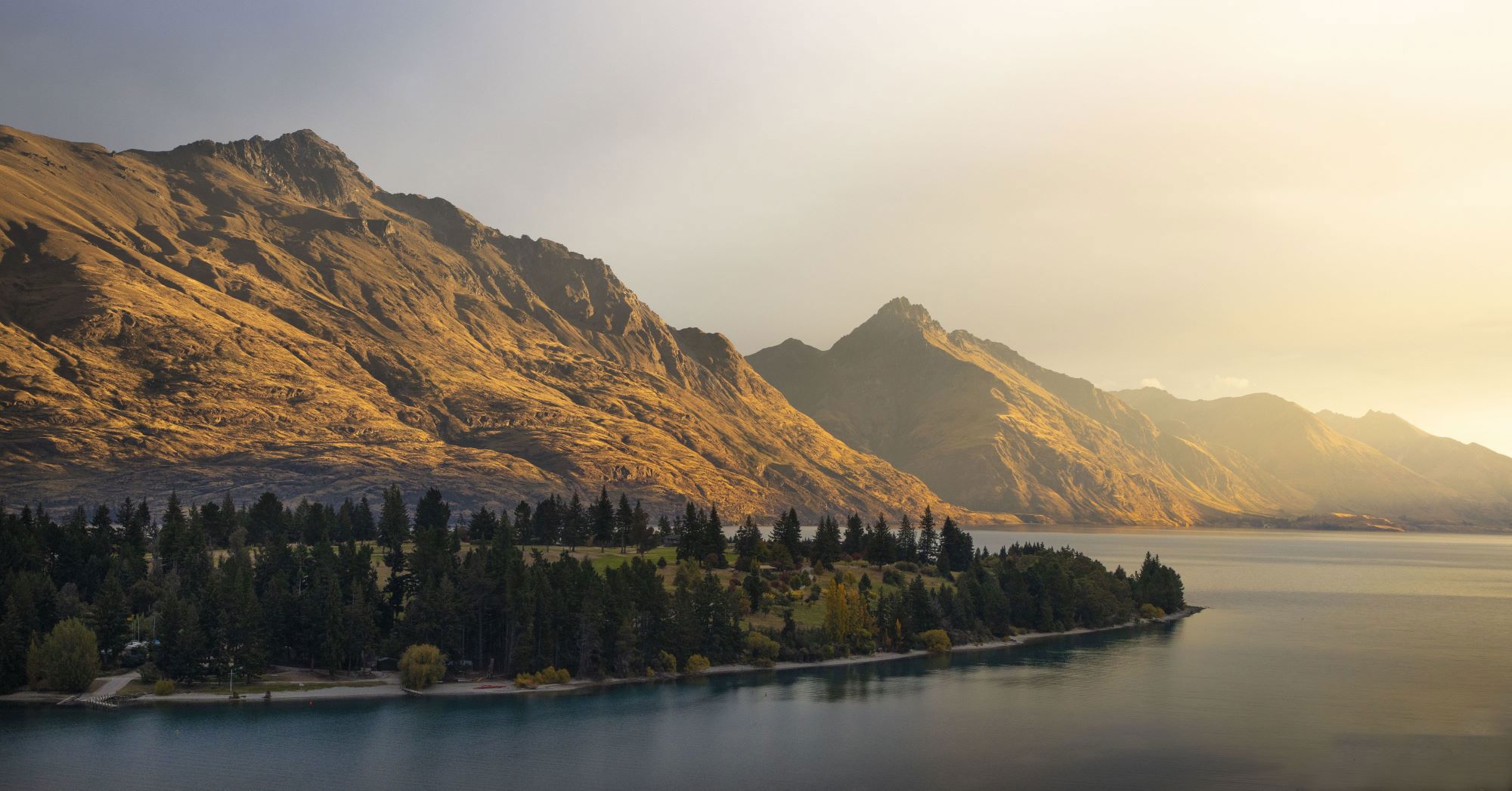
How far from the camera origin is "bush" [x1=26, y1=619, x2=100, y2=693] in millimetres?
126250

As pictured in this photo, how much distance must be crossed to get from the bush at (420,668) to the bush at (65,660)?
3653 centimetres

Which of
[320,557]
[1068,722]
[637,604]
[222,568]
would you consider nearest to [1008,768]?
[1068,722]

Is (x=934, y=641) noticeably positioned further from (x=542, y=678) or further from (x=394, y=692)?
(x=394, y=692)

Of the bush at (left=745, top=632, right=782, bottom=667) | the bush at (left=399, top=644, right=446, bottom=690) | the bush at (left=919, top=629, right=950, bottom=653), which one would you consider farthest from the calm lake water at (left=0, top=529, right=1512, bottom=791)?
the bush at (left=919, top=629, right=950, bottom=653)

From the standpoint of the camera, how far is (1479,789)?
9312 centimetres

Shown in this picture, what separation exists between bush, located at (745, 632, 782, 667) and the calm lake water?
478 cm

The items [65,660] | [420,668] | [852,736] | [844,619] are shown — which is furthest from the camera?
[844,619]

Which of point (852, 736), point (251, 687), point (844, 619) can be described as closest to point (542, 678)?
point (251, 687)

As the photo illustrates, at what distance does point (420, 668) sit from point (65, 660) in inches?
1613

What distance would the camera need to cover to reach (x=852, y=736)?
380ft

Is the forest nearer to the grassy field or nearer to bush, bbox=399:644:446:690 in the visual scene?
the grassy field

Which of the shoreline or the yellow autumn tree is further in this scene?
the yellow autumn tree

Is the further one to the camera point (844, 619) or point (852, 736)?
point (844, 619)

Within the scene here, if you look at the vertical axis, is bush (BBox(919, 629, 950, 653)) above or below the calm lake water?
above
